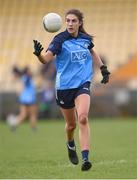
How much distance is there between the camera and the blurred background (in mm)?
27875

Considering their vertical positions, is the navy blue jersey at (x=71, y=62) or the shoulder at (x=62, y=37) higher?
the shoulder at (x=62, y=37)

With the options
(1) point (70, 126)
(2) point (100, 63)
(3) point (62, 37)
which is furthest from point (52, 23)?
(1) point (70, 126)

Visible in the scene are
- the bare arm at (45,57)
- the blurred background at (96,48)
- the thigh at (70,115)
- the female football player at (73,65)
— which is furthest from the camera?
the blurred background at (96,48)

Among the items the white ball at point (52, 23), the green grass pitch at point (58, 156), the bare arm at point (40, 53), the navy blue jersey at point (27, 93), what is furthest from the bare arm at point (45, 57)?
the navy blue jersey at point (27, 93)

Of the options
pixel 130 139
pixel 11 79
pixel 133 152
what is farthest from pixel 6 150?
pixel 11 79

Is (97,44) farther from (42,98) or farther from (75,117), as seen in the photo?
(75,117)

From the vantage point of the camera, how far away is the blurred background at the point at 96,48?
91.5ft

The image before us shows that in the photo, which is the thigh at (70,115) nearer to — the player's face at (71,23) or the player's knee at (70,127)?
the player's knee at (70,127)

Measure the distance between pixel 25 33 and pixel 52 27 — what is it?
964 inches

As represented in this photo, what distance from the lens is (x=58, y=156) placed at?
11.7 metres

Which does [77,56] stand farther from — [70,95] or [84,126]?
[84,126]

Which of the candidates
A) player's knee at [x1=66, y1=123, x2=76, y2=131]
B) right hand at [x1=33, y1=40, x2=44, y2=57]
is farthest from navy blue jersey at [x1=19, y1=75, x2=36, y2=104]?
right hand at [x1=33, y1=40, x2=44, y2=57]

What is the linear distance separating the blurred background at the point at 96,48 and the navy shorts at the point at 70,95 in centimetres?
1794

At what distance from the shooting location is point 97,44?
32.4m
